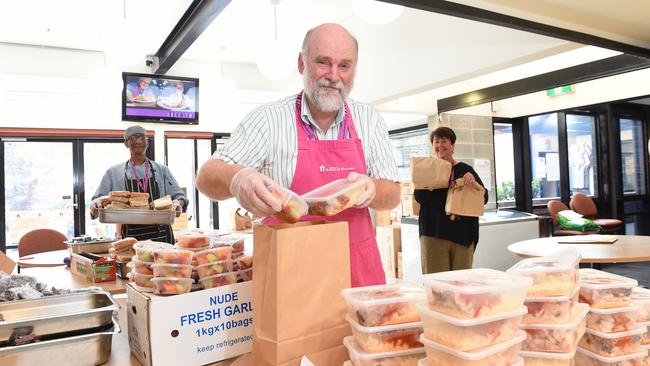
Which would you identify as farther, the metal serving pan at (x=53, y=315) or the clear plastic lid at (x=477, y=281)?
the metal serving pan at (x=53, y=315)

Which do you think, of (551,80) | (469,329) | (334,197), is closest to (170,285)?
(334,197)

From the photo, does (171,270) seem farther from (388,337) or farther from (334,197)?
(388,337)

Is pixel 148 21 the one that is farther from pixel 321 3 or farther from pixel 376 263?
pixel 376 263

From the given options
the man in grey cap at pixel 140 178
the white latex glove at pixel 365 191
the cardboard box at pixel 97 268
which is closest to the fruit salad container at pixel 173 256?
the white latex glove at pixel 365 191

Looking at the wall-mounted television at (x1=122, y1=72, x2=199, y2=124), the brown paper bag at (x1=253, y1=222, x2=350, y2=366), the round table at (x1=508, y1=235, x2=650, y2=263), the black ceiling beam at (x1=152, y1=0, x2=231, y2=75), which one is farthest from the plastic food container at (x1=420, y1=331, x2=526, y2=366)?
the wall-mounted television at (x1=122, y1=72, x2=199, y2=124)

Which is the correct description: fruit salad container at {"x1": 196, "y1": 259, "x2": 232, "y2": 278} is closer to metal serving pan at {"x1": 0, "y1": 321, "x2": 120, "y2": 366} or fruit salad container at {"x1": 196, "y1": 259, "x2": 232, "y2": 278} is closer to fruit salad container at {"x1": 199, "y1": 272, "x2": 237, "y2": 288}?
fruit salad container at {"x1": 199, "y1": 272, "x2": 237, "y2": 288}

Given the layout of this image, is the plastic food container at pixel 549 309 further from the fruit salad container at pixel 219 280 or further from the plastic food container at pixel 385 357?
the fruit salad container at pixel 219 280

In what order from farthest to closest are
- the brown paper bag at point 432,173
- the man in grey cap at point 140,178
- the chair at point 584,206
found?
the chair at point 584,206 → the brown paper bag at point 432,173 → the man in grey cap at point 140,178

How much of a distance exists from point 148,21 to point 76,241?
11.2 ft

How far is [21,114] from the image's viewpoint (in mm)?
6051

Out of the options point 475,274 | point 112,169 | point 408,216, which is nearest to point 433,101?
point 408,216

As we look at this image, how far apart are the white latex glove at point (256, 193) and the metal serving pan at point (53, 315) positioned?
546 millimetres

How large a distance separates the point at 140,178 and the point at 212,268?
8.54 ft

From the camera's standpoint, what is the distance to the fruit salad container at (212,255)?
1.28 meters
